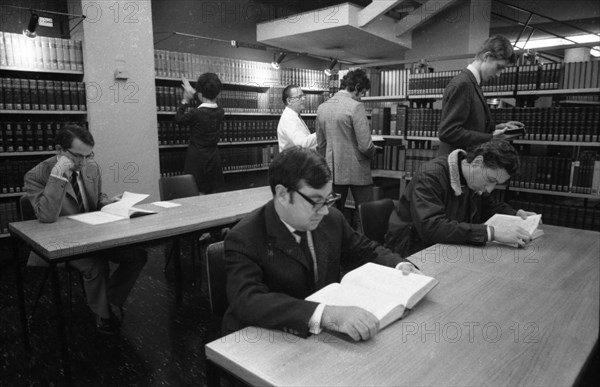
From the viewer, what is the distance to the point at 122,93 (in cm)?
432

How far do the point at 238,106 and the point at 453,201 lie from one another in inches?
155

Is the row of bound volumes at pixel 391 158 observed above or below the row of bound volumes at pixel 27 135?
below

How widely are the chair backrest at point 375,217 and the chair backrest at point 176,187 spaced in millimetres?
1756

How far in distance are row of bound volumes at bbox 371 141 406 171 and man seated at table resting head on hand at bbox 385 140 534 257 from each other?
225 cm

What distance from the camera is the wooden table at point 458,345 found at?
0.95 m

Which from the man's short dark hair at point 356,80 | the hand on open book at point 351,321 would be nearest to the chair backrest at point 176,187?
the man's short dark hair at point 356,80

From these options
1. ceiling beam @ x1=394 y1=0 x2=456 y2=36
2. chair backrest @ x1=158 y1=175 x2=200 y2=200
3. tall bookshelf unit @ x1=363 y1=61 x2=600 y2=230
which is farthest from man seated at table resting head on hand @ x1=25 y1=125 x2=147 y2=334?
ceiling beam @ x1=394 y1=0 x2=456 y2=36

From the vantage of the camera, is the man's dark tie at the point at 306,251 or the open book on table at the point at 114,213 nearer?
the man's dark tie at the point at 306,251

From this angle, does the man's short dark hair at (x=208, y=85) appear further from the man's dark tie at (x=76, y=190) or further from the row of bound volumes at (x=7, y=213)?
the row of bound volumes at (x=7, y=213)

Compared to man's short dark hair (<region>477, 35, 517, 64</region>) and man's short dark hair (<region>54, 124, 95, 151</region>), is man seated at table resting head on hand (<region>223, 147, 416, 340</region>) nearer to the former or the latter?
man's short dark hair (<region>54, 124, 95, 151</region>)

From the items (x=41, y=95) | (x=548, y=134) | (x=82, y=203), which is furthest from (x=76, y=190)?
(x=548, y=134)

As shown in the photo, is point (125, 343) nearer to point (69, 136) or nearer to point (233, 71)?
point (69, 136)

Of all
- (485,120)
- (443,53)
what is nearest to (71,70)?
(485,120)

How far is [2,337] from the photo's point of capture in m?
2.54
